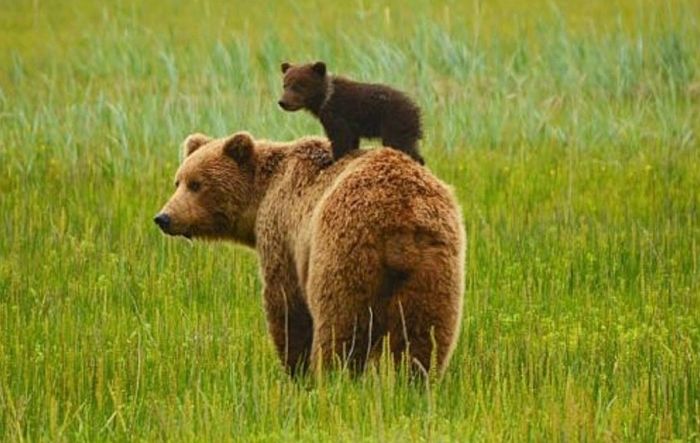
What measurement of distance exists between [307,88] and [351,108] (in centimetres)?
34

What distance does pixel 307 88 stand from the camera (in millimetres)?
7891

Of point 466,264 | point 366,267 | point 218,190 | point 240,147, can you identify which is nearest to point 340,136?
point 240,147

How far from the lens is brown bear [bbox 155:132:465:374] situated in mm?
Result: 6391

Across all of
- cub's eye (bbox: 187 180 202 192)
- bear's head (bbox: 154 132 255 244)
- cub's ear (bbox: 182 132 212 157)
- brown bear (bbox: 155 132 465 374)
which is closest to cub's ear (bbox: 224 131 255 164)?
bear's head (bbox: 154 132 255 244)

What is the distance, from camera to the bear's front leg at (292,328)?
23.4ft

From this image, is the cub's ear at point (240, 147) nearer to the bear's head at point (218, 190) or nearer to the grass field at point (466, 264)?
the bear's head at point (218, 190)

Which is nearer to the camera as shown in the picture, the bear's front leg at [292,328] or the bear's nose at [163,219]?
the bear's front leg at [292,328]

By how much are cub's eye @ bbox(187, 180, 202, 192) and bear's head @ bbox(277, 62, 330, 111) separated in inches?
23.4

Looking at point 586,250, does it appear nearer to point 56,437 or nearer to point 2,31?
point 56,437

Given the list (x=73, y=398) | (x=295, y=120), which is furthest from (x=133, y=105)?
(x=73, y=398)

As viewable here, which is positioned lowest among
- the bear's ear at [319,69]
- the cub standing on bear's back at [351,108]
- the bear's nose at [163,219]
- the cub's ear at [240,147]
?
the bear's nose at [163,219]

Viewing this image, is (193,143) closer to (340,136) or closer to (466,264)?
(340,136)

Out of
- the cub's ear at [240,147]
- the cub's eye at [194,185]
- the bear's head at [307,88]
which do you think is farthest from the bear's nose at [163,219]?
the bear's head at [307,88]

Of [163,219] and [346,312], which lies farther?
[163,219]
